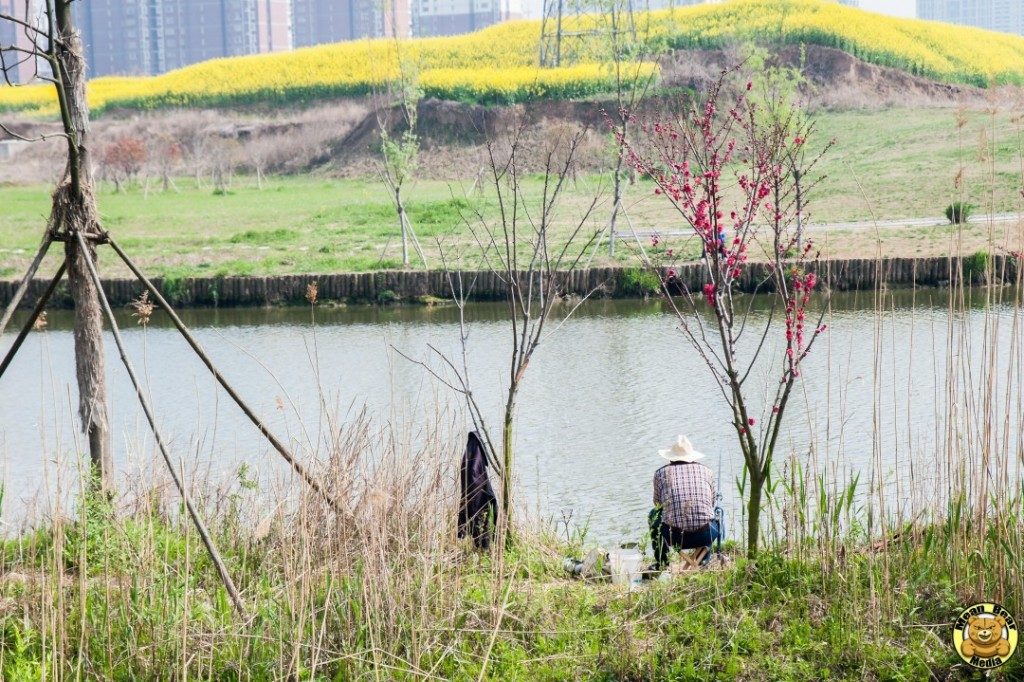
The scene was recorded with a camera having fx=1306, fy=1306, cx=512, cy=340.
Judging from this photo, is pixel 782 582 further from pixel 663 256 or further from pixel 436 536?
pixel 663 256

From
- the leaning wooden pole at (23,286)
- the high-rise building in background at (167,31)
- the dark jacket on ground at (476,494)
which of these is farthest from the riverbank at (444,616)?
the high-rise building in background at (167,31)

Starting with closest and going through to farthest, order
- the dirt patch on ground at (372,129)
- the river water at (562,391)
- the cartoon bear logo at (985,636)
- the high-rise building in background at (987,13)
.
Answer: the cartoon bear logo at (985,636) < the river water at (562,391) < the dirt patch on ground at (372,129) < the high-rise building in background at (987,13)

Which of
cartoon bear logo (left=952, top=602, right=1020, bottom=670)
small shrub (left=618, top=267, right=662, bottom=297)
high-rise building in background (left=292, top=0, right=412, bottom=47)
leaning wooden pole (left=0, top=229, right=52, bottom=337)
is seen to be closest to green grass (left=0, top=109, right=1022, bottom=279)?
small shrub (left=618, top=267, right=662, bottom=297)

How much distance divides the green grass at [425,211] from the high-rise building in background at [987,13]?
2395 inches

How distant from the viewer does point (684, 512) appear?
6270mm

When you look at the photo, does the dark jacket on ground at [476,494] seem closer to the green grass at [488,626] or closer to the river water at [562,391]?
the river water at [562,391]

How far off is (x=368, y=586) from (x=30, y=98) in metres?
56.5

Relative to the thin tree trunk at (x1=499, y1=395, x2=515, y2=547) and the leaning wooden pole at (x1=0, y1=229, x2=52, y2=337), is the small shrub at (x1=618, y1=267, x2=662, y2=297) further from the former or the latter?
the leaning wooden pole at (x1=0, y1=229, x2=52, y2=337)

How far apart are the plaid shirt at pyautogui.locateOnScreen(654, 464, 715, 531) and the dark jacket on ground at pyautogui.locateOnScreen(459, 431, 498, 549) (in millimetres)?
832

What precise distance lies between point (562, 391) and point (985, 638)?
25.8ft

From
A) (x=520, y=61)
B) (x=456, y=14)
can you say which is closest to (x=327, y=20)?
(x=456, y=14)

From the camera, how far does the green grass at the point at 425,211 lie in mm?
21375

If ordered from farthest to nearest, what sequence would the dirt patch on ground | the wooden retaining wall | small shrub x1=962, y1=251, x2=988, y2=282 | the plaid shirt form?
the dirt patch on ground, the wooden retaining wall, small shrub x1=962, y1=251, x2=988, y2=282, the plaid shirt

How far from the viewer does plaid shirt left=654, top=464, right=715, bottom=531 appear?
6.26 metres
